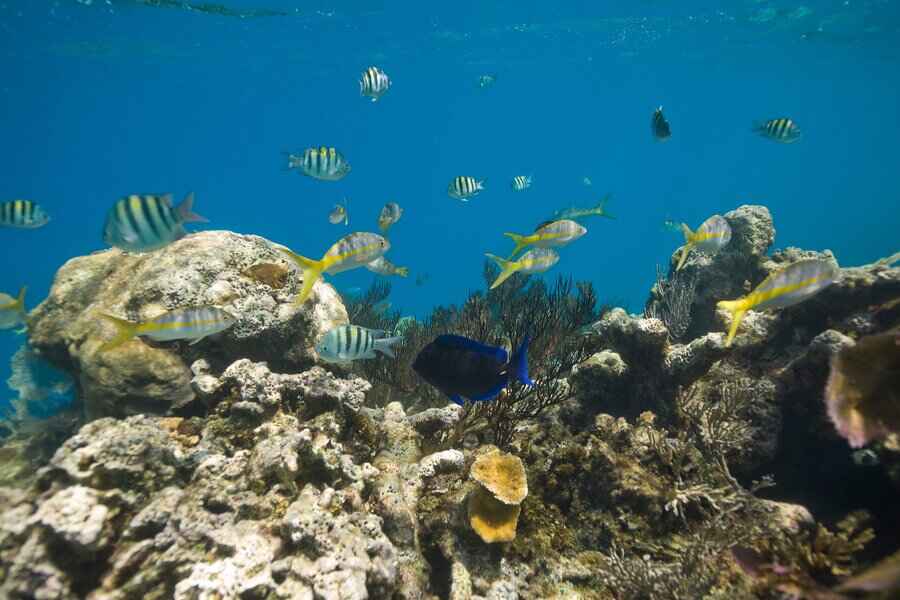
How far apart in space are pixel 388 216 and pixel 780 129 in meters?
6.57

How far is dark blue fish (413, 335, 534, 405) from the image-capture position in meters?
2.48

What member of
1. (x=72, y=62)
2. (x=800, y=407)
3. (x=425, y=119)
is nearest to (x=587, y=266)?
(x=425, y=119)

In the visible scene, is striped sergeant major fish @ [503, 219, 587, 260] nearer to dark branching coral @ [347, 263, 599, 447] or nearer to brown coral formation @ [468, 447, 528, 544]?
dark branching coral @ [347, 263, 599, 447]

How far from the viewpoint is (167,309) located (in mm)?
4586

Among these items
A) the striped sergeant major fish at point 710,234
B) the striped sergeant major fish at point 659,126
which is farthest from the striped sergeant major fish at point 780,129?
the striped sergeant major fish at point 710,234

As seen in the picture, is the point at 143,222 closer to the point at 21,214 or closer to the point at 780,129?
the point at 21,214

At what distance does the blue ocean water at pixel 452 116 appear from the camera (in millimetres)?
32219

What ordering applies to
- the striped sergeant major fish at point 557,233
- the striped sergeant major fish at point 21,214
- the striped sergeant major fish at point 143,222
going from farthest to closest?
the striped sergeant major fish at point 21,214 → the striped sergeant major fish at point 557,233 → the striped sergeant major fish at point 143,222

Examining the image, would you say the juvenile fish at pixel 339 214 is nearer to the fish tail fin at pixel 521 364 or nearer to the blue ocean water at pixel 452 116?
the blue ocean water at pixel 452 116

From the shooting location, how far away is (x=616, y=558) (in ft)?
9.93

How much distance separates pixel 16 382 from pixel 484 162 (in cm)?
13850

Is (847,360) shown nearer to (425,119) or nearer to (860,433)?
(860,433)

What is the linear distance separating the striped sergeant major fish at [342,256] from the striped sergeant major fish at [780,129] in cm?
685

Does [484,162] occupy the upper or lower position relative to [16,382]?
upper
